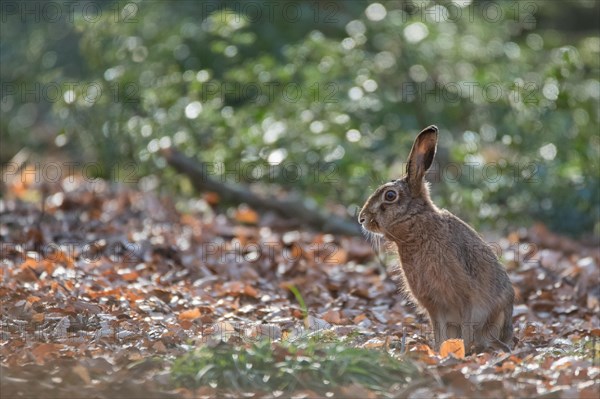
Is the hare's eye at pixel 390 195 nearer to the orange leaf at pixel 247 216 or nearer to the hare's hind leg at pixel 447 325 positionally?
the hare's hind leg at pixel 447 325

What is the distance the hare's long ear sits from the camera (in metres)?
6.31

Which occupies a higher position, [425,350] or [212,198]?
[212,198]

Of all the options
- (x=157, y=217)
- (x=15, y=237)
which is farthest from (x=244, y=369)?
(x=157, y=217)

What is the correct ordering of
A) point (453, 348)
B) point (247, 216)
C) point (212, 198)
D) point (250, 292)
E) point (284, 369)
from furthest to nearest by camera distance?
1. point (212, 198)
2. point (247, 216)
3. point (250, 292)
4. point (453, 348)
5. point (284, 369)

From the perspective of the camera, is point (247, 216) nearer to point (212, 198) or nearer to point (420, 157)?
point (212, 198)

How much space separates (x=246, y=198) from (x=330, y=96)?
164 centimetres

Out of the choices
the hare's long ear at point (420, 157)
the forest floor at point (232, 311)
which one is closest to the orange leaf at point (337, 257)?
the forest floor at point (232, 311)

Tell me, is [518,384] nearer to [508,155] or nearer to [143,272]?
[143,272]

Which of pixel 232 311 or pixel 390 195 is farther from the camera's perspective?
pixel 232 311

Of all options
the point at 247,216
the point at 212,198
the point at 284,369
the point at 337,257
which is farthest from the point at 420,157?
the point at 212,198

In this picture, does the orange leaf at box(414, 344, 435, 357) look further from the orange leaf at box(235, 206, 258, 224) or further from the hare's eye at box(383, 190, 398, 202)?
the orange leaf at box(235, 206, 258, 224)

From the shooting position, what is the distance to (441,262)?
6.21m

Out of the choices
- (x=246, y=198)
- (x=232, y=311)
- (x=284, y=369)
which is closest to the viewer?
(x=284, y=369)

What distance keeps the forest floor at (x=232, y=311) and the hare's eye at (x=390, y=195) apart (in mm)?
959
